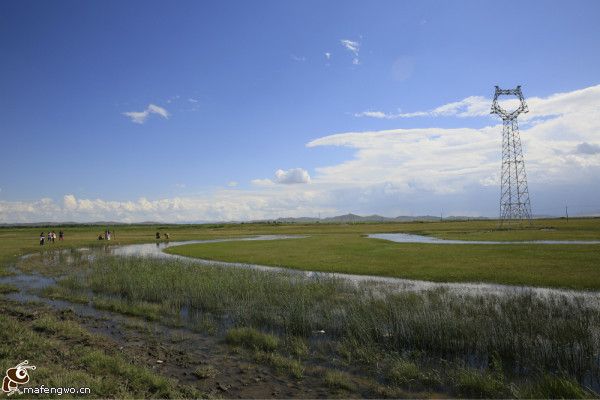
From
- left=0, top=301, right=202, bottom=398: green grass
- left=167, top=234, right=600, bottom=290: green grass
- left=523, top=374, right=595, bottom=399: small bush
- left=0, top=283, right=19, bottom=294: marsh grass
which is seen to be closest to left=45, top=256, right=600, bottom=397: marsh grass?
left=523, top=374, right=595, bottom=399: small bush

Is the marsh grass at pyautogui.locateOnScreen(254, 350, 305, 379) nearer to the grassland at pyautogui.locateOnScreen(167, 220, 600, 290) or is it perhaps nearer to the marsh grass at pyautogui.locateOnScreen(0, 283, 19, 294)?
the grassland at pyautogui.locateOnScreen(167, 220, 600, 290)

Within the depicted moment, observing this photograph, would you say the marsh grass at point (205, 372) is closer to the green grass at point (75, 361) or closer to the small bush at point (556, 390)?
the green grass at point (75, 361)

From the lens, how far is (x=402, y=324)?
50.9ft

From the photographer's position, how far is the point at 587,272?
2614cm

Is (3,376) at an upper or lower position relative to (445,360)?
upper

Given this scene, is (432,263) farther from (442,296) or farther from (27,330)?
(27,330)

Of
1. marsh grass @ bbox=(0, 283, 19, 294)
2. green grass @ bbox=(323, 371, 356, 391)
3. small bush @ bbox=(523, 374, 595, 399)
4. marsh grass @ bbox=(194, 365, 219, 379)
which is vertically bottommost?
green grass @ bbox=(323, 371, 356, 391)

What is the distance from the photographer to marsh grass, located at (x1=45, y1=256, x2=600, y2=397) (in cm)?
1170

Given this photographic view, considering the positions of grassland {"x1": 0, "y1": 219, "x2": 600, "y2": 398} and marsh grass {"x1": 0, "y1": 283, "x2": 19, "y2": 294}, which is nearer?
grassland {"x1": 0, "y1": 219, "x2": 600, "y2": 398}

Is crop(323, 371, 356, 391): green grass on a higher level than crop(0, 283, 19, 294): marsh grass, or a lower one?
lower

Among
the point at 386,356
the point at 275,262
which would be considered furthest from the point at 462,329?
the point at 275,262

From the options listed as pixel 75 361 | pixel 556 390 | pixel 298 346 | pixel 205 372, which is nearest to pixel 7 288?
pixel 75 361

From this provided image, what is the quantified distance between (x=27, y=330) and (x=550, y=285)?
28466 mm

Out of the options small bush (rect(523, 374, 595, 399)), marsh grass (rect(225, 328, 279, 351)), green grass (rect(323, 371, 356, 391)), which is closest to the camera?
small bush (rect(523, 374, 595, 399))
